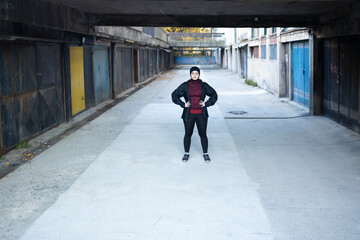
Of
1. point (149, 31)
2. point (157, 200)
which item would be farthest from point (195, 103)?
point (149, 31)

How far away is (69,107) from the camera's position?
11.9 m

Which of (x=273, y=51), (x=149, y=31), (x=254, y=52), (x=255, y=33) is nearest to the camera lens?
(x=273, y=51)

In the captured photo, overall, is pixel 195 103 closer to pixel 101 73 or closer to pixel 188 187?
pixel 188 187

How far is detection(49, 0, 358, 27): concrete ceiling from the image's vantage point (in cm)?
1005

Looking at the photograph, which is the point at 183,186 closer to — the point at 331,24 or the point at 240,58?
the point at 331,24

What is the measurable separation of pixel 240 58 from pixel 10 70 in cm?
3012

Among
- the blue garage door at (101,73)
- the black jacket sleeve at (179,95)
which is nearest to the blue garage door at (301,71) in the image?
the blue garage door at (101,73)

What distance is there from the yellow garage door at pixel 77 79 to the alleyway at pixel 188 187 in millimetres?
2348

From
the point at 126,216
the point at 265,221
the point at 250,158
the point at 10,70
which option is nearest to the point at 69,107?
the point at 10,70

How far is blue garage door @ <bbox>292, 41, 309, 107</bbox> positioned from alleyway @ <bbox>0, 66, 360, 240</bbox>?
171 inches

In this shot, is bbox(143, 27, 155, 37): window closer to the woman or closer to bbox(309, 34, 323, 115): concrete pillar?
bbox(309, 34, 323, 115): concrete pillar

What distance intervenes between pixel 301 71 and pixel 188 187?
10713 millimetres

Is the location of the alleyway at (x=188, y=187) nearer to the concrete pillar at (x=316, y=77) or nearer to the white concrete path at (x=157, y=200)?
the white concrete path at (x=157, y=200)

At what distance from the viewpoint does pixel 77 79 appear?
13.1 metres
